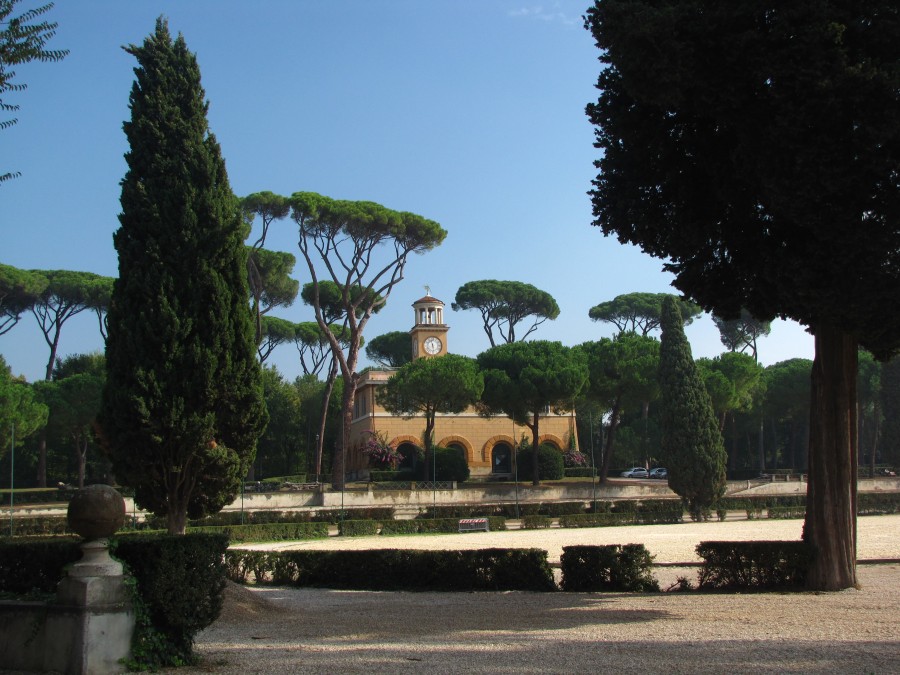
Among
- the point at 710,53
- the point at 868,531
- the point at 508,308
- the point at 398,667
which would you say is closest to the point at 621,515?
the point at 868,531

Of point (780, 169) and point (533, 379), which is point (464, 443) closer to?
point (533, 379)

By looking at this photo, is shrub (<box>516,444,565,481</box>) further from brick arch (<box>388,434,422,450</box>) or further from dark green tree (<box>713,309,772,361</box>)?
dark green tree (<box>713,309,772,361</box>)

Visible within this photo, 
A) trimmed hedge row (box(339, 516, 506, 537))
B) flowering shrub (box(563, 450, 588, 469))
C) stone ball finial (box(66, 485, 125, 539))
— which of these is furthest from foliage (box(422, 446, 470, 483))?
stone ball finial (box(66, 485, 125, 539))

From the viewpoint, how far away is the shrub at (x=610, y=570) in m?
11.6

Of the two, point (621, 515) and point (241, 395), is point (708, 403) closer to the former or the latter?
point (621, 515)

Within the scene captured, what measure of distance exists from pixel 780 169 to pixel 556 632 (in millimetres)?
5417

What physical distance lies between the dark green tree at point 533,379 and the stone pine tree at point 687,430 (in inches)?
289

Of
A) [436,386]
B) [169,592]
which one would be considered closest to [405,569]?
[169,592]

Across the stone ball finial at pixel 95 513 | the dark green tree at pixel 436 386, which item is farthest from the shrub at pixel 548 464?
the stone ball finial at pixel 95 513

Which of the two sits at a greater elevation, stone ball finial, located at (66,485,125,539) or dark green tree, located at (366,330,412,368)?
dark green tree, located at (366,330,412,368)

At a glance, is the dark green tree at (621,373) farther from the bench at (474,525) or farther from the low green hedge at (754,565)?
the low green hedge at (754,565)

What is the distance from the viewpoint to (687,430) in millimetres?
32094

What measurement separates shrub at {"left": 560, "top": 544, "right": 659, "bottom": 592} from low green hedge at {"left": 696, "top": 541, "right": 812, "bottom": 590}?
798 millimetres

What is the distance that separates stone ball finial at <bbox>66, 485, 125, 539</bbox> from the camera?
5.75 m
